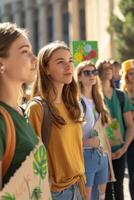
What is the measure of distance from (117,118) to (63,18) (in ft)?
151

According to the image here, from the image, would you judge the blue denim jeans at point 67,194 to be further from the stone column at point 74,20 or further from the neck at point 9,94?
the stone column at point 74,20

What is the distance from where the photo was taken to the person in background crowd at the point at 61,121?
3.14m

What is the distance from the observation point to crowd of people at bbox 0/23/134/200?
2324 millimetres

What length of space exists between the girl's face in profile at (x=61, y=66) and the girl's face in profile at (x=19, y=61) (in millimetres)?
1001

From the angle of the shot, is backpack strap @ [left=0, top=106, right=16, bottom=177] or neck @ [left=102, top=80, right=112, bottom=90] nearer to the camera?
backpack strap @ [left=0, top=106, right=16, bottom=177]

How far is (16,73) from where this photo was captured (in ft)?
7.68

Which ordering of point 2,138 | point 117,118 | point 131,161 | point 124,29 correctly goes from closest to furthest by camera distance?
1. point 2,138
2. point 117,118
3. point 131,161
4. point 124,29

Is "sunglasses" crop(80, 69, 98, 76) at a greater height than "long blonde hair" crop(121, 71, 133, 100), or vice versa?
"sunglasses" crop(80, 69, 98, 76)

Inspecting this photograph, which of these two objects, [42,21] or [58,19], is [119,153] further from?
[42,21]

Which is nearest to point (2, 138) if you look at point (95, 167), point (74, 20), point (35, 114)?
point (35, 114)

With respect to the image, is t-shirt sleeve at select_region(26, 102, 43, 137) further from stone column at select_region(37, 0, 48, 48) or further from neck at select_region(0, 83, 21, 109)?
stone column at select_region(37, 0, 48, 48)

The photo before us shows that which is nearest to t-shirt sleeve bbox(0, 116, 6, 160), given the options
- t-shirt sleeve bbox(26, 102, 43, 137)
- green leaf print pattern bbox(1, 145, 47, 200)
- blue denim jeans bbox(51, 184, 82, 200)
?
green leaf print pattern bbox(1, 145, 47, 200)

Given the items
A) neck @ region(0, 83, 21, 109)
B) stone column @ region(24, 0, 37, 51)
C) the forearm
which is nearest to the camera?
neck @ region(0, 83, 21, 109)

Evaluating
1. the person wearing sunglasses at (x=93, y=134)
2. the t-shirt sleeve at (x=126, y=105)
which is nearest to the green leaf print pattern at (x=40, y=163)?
the person wearing sunglasses at (x=93, y=134)
